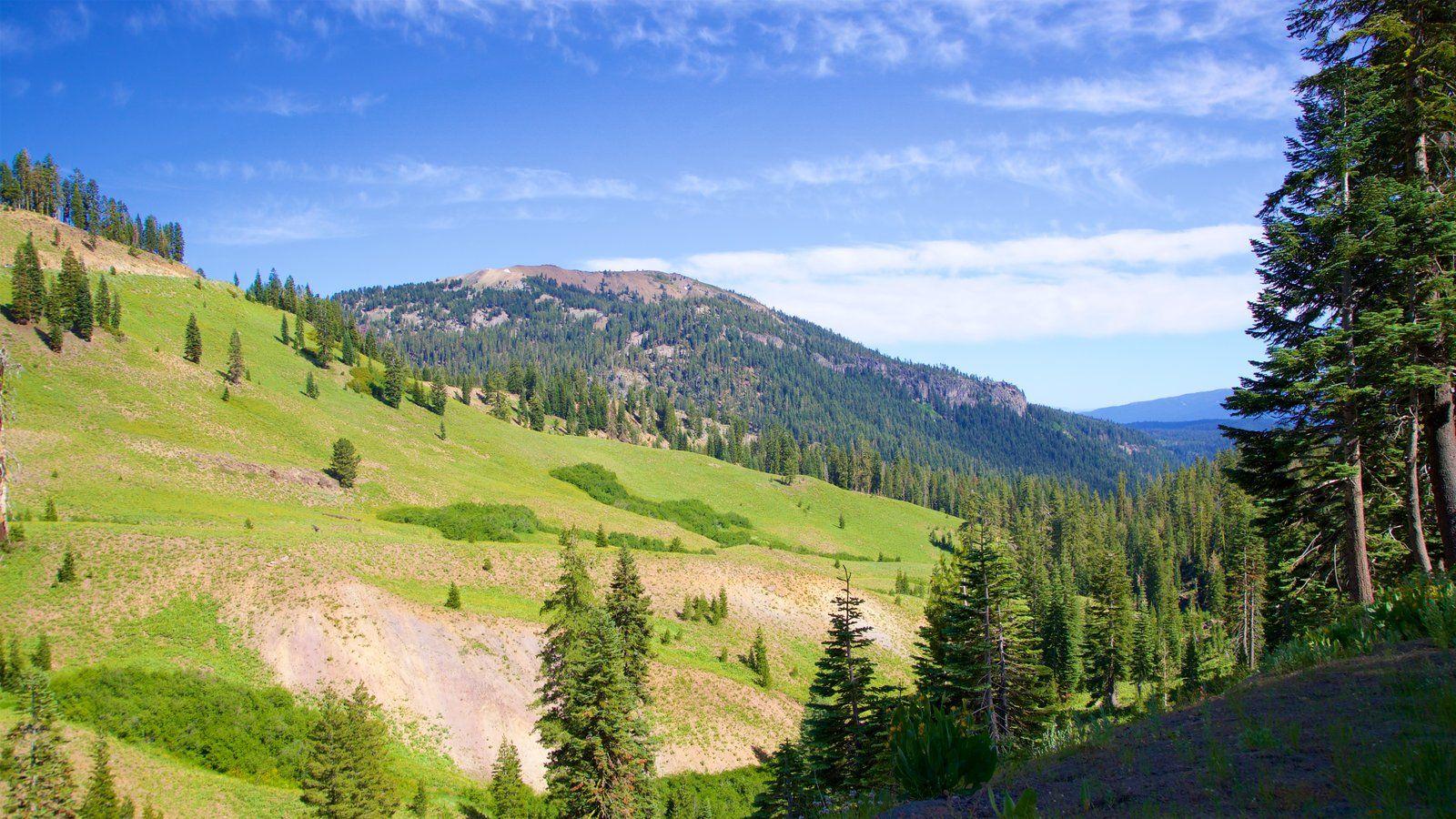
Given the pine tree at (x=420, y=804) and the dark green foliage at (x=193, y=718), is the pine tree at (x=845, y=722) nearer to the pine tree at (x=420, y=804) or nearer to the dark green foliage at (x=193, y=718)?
the pine tree at (x=420, y=804)

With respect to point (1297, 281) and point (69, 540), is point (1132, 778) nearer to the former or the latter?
point (1297, 281)

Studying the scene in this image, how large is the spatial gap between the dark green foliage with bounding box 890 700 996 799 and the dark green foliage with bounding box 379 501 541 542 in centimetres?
6626

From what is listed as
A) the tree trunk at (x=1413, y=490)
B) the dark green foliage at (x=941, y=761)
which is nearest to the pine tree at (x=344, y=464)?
the dark green foliage at (x=941, y=761)

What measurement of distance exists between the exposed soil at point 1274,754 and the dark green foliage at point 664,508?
95.3 m

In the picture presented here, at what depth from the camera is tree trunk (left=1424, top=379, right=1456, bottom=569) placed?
17.3 m

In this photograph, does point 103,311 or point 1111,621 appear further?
point 103,311

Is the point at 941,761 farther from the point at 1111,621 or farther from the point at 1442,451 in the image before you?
the point at 1111,621

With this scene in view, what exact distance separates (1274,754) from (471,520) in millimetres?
76401

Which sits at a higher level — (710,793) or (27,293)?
(27,293)

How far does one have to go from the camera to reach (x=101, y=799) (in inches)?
915

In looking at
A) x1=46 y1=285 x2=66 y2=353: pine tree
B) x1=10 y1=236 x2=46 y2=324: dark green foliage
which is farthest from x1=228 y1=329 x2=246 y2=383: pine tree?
x1=10 y1=236 x2=46 y2=324: dark green foliage

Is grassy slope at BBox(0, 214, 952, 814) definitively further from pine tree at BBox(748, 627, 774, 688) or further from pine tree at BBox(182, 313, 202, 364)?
pine tree at BBox(182, 313, 202, 364)

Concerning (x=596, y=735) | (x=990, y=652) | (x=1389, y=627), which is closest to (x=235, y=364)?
(x=596, y=735)

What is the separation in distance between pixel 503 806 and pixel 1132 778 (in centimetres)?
3251
